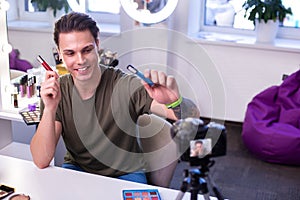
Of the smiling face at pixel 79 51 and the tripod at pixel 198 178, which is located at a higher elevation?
the smiling face at pixel 79 51

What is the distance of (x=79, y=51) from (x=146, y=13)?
1.16 ft

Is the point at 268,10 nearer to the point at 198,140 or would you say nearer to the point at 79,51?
the point at 79,51

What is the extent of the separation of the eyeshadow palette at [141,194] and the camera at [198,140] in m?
A: 0.35

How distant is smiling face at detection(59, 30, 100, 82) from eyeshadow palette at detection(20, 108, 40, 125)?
385 mm

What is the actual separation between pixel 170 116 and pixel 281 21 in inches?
81.5

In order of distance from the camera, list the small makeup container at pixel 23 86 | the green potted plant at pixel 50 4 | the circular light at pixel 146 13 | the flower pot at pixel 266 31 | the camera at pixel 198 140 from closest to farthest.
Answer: the camera at pixel 198 140 → the circular light at pixel 146 13 → the small makeup container at pixel 23 86 → the green potted plant at pixel 50 4 → the flower pot at pixel 266 31

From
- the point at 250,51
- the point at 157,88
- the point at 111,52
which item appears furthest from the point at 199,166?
the point at 250,51

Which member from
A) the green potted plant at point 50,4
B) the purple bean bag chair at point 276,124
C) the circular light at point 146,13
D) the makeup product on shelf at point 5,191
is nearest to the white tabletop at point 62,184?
the makeup product on shelf at point 5,191

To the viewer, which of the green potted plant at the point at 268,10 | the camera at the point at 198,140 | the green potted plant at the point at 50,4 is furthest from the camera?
the green potted plant at the point at 268,10

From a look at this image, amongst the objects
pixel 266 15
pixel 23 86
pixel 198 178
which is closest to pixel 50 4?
pixel 23 86

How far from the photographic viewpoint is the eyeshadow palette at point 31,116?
1732mm

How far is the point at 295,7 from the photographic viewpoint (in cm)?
322

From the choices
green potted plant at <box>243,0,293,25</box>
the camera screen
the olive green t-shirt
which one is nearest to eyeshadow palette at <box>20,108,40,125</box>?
the olive green t-shirt

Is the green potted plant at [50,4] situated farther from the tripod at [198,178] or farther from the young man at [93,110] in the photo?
the tripod at [198,178]
